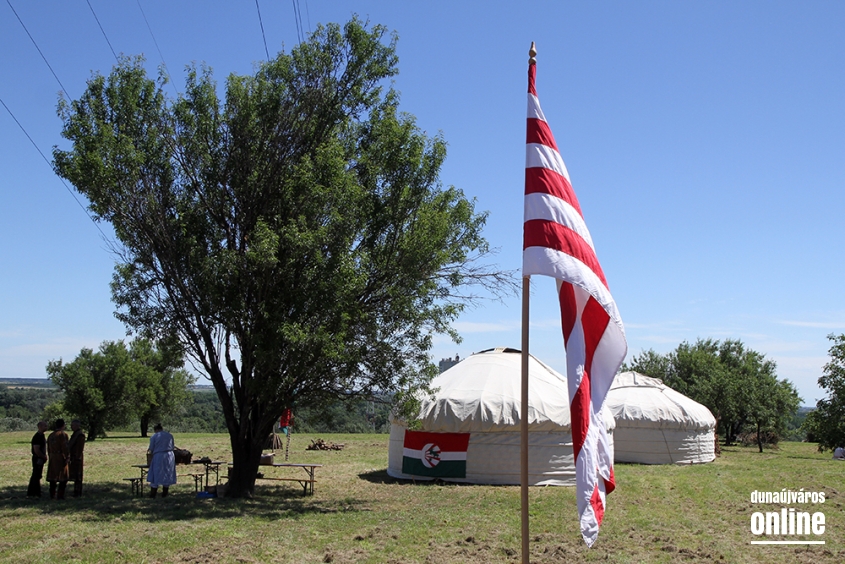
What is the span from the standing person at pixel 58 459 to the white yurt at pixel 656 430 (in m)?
15.3

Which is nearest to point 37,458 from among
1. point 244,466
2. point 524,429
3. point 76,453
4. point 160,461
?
point 76,453

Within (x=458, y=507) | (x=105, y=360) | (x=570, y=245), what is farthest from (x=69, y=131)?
(x=105, y=360)

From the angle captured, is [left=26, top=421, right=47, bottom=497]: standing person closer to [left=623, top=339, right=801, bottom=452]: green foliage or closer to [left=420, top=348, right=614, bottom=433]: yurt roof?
[left=420, top=348, right=614, bottom=433]: yurt roof

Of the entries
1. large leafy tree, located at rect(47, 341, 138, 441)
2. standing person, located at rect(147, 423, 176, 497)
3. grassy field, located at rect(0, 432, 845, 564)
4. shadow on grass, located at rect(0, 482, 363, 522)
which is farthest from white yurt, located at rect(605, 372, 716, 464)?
large leafy tree, located at rect(47, 341, 138, 441)

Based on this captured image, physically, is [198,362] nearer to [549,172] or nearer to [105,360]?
[549,172]

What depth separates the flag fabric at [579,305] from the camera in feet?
14.9

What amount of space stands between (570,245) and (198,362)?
383 inches

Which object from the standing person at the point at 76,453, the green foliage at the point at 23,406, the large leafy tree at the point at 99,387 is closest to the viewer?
the standing person at the point at 76,453

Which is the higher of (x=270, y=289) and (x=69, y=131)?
(x=69, y=131)

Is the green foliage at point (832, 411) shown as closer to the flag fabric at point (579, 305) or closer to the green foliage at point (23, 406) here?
the flag fabric at point (579, 305)

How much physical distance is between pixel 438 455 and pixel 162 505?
629 cm

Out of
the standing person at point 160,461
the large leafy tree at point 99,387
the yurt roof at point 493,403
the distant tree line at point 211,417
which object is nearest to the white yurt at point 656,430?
the yurt roof at point 493,403

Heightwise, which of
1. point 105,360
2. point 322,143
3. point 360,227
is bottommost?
point 105,360

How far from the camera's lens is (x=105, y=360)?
31.9m
